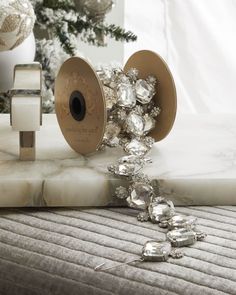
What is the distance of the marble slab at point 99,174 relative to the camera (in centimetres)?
68

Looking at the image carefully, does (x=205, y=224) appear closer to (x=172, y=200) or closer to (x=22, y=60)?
(x=172, y=200)

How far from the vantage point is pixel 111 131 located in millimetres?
757

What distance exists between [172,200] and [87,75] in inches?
5.7

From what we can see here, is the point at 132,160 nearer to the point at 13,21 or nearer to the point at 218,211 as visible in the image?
the point at 218,211

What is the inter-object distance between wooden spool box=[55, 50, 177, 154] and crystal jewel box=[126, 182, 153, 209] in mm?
74

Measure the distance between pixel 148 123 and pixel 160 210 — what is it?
0.13 meters

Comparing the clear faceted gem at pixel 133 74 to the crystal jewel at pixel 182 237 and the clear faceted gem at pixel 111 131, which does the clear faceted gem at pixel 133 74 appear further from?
the crystal jewel at pixel 182 237

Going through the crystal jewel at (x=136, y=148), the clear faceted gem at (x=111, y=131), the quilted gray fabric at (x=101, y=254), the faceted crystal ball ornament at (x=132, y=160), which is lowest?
the quilted gray fabric at (x=101, y=254)

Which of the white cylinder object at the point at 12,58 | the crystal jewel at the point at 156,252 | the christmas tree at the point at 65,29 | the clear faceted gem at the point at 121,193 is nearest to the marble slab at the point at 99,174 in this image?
the clear faceted gem at the point at 121,193

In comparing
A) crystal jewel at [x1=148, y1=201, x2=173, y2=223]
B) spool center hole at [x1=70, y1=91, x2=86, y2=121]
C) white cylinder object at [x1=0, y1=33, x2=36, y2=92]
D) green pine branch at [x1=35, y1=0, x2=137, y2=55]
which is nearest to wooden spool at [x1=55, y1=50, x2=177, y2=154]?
spool center hole at [x1=70, y1=91, x2=86, y2=121]

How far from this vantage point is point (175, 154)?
2.52 ft

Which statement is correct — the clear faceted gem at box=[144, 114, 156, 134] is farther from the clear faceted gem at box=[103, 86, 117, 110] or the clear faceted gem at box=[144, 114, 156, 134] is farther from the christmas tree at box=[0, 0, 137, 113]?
the christmas tree at box=[0, 0, 137, 113]

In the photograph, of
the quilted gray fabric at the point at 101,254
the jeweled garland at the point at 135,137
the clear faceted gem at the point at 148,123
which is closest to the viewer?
the quilted gray fabric at the point at 101,254

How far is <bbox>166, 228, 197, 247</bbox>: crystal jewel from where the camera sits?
61 centimetres
